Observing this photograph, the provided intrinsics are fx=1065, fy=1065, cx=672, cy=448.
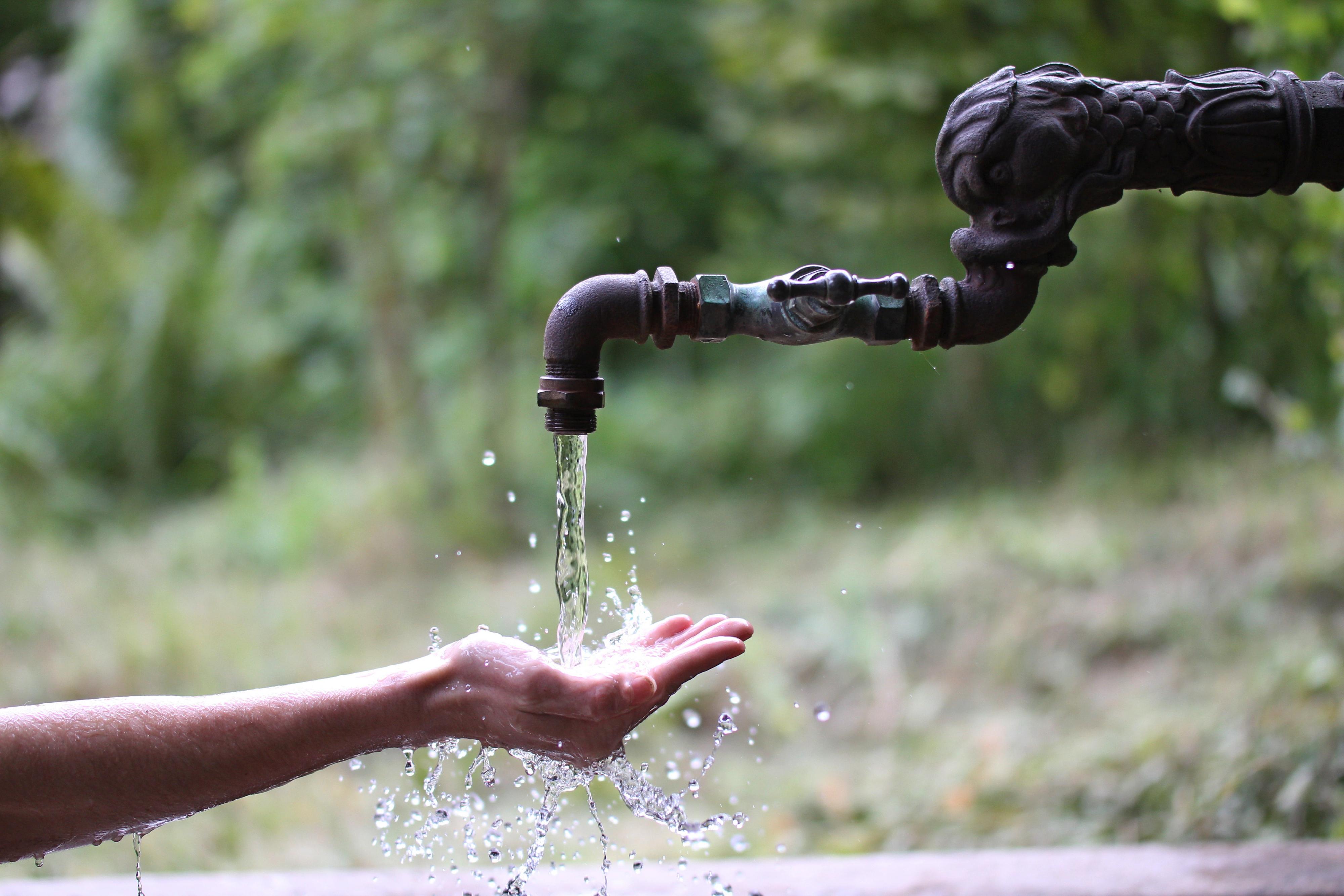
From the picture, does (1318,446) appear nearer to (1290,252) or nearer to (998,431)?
(1290,252)

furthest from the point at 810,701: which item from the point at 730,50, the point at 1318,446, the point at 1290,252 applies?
the point at 730,50

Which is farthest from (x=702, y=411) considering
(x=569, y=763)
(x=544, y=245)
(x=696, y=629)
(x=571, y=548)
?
(x=569, y=763)

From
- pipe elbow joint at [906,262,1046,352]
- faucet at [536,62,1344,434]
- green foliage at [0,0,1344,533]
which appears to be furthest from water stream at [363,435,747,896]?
green foliage at [0,0,1344,533]

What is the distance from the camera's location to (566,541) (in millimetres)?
1763

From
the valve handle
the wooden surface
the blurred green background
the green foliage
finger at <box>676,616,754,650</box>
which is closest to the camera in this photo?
the valve handle

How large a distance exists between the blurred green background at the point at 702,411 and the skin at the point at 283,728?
1.63 m

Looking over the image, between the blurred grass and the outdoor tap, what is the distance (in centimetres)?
186

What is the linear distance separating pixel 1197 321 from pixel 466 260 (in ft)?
13.9

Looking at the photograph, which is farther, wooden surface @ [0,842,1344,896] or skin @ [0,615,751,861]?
wooden surface @ [0,842,1344,896]

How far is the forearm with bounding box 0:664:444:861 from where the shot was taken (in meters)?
1.45

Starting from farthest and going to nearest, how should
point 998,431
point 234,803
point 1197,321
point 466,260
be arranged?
point 466,260
point 998,431
point 1197,321
point 234,803

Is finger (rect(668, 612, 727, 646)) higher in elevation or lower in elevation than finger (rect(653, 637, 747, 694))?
higher

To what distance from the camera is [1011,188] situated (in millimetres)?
1484

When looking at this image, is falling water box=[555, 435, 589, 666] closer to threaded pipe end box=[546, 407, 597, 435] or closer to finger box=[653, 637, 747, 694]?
threaded pipe end box=[546, 407, 597, 435]
